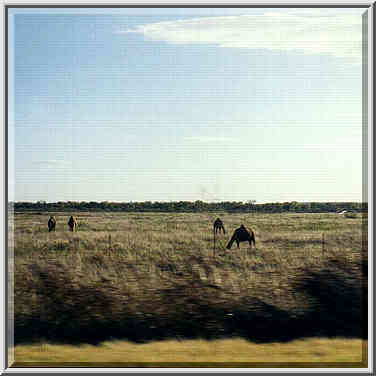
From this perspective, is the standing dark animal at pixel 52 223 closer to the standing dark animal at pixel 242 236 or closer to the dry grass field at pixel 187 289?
the dry grass field at pixel 187 289

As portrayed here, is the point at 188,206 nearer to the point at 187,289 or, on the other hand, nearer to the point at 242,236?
the point at 187,289

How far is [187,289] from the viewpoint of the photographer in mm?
5508

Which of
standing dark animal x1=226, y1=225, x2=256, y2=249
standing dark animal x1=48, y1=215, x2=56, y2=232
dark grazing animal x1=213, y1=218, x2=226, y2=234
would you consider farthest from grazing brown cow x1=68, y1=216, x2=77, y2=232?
standing dark animal x1=226, y1=225, x2=256, y2=249

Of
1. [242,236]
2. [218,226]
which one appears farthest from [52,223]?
[242,236]

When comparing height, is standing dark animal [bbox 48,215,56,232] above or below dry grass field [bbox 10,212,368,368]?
above

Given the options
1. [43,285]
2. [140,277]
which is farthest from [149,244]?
[43,285]

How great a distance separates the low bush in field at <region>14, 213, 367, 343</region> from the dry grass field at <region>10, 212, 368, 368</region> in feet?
0.04

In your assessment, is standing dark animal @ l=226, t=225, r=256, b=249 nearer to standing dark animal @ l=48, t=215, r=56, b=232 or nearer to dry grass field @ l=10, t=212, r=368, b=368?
dry grass field @ l=10, t=212, r=368, b=368

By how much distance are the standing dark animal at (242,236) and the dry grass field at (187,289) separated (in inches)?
5.4

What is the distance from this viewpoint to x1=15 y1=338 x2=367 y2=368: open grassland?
4.90m

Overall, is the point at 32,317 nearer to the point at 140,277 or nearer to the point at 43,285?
the point at 43,285

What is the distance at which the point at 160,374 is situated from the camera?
484 centimetres

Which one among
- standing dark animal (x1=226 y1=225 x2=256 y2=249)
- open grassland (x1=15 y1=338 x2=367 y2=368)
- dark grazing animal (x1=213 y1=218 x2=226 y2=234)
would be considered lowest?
open grassland (x1=15 y1=338 x2=367 y2=368)

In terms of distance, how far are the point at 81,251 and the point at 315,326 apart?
10.8ft
